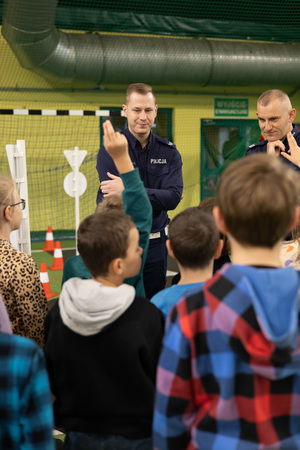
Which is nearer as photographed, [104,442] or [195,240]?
[104,442]

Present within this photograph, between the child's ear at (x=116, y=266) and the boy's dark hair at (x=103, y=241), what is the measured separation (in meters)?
0.01

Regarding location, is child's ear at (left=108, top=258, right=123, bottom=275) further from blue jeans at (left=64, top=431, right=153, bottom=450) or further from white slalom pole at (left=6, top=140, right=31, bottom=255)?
white slalom pole at (left=6, top=140, right=31, bottom=255)

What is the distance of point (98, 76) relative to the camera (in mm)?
9055

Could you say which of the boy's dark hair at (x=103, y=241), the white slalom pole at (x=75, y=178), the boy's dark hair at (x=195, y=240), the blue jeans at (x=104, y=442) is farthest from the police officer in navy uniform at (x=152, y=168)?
the white slalom pole at (x=75, y=178)

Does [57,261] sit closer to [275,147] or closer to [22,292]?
[275,147]

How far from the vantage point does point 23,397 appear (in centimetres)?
125

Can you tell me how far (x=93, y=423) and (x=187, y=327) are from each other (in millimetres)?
623

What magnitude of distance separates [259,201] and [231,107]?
425 inches

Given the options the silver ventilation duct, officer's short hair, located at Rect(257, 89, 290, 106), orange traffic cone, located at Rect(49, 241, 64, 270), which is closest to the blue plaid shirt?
officer's short hair, located at Rect(257, 89, 290, 106)

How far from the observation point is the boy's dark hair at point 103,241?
1.60 meters

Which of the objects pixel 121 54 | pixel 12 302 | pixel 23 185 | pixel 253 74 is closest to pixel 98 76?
pixel 121 54

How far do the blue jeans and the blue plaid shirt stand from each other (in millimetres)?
287

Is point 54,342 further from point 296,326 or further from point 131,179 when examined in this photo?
point 296,326

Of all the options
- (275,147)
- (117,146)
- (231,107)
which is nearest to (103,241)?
(117,146)
